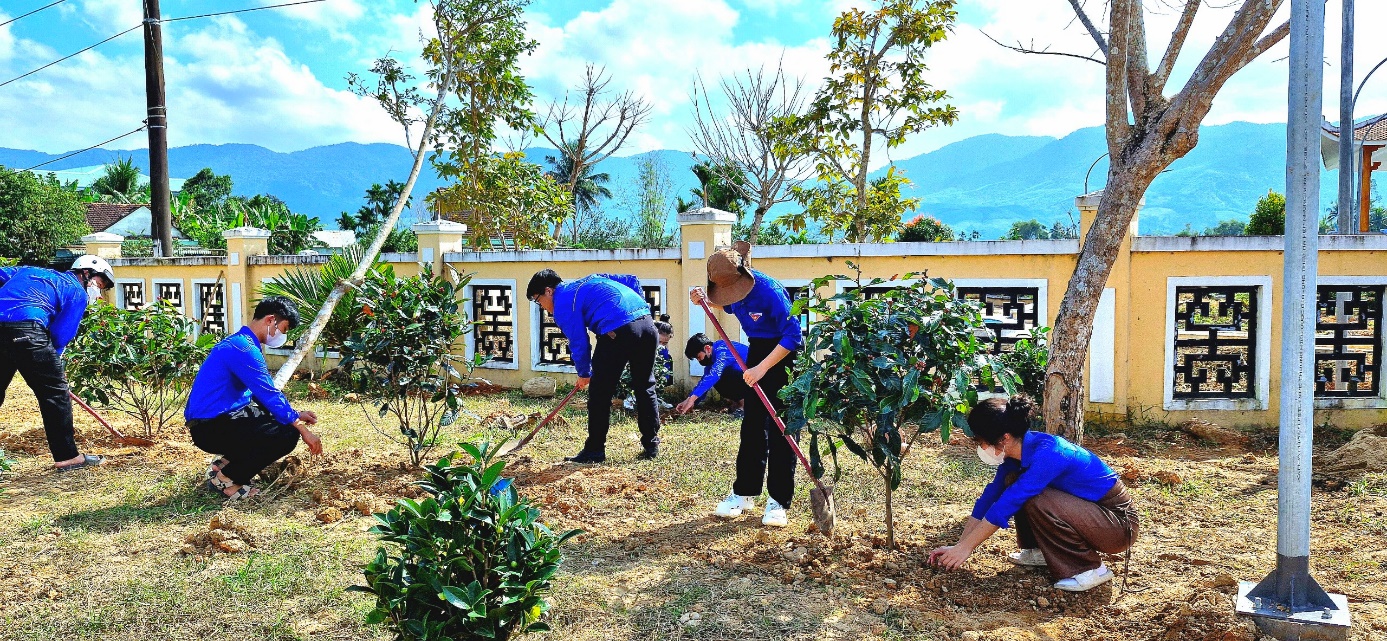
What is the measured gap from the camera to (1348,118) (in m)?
11.5

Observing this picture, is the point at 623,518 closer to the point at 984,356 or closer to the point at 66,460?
the point at 984,356

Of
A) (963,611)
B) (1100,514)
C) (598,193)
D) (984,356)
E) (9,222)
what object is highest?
(598,193)

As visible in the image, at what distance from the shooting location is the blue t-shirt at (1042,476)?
3.37 m

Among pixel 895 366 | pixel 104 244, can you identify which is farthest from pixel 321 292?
pixel 895 366

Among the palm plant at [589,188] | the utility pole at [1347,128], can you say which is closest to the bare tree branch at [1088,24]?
the utility pole at [1347,128]

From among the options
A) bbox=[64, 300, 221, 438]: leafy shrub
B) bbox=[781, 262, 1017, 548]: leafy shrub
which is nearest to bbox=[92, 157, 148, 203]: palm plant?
bbox=[64, 300, 221, 438]: leafy shrub

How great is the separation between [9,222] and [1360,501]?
2466cm

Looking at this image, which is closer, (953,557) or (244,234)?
(953,557)

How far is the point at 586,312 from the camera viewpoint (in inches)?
224

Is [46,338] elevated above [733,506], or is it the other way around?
[46,338]

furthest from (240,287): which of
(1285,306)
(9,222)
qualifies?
(9,222)

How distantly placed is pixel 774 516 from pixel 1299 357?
7.63 feet

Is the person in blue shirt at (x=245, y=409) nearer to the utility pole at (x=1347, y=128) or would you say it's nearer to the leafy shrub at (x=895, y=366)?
the leafy shrub at (x=895, y=366)

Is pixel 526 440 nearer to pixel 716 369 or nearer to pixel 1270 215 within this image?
pixel 716 369
